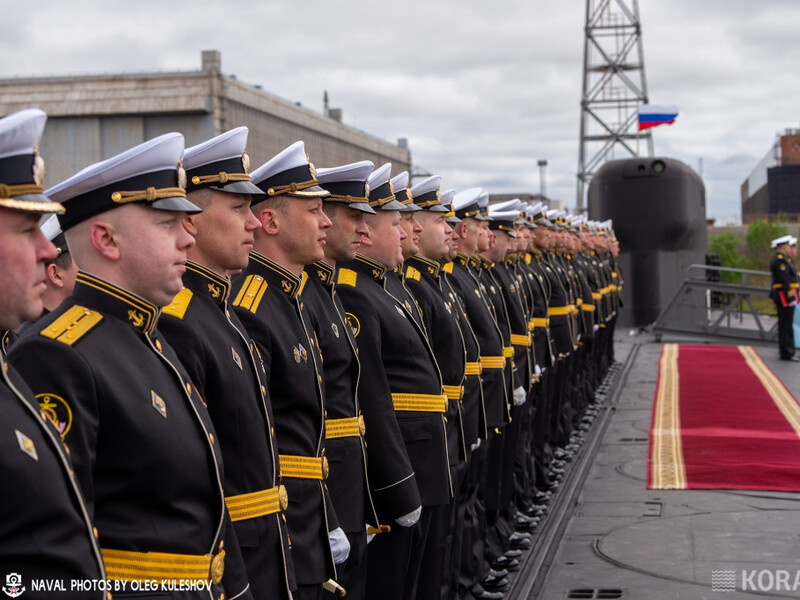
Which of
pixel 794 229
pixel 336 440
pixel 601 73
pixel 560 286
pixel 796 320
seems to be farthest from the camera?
pixel 794 229

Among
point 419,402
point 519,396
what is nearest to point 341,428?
point 419,402

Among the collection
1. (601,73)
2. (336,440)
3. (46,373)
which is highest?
(601,73)

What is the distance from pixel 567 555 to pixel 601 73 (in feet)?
84.0

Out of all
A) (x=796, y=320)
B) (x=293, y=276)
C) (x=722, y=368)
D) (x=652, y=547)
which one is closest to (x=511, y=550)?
(x=652, y=547)

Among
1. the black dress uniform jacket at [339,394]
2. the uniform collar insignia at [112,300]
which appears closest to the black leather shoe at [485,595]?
the black dress uniform jacket at [339,394]

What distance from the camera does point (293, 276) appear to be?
3.39 meters

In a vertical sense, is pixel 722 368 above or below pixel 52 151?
below

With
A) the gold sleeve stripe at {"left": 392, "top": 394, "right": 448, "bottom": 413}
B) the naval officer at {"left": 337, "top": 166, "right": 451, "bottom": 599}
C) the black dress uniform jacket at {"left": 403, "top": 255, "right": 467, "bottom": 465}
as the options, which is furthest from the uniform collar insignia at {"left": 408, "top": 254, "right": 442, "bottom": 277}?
the gold sleeve stripe at {"left": 392, "top": 394, "right": 448, "bottom": 413}

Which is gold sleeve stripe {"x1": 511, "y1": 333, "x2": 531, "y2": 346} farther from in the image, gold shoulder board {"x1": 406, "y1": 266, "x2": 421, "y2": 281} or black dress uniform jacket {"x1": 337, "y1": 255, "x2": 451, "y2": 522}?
black dress uniform jacket {"x1": 337, "y1": 255, "x2": 451, "y2": 522}

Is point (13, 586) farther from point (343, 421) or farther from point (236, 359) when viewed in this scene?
point (343, 421)

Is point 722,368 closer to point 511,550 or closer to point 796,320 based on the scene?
point 796,320

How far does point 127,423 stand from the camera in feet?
7.05

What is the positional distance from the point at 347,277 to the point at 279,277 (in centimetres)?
87

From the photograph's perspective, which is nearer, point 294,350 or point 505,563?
point 294,350
